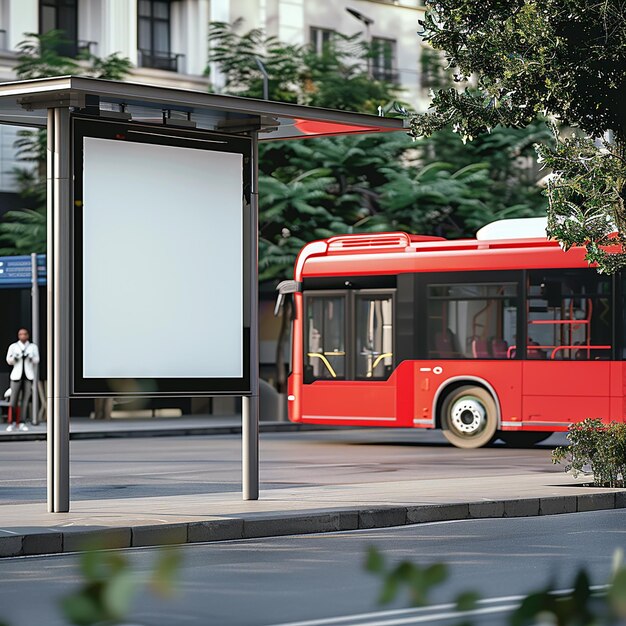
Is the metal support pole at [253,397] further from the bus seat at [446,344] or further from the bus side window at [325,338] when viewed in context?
the bus side window at [325,338]

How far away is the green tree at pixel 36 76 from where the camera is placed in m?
32.5

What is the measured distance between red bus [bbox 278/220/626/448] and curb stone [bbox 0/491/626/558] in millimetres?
7969

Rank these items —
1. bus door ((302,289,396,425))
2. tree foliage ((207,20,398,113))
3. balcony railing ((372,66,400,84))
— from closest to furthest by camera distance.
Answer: bus door ((302,289,396,425)), tree foliage ((207,20,398,113)), balcony railing ((372,66,400,84))

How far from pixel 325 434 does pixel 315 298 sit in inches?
226

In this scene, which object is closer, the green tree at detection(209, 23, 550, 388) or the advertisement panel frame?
the advertisement panel frame

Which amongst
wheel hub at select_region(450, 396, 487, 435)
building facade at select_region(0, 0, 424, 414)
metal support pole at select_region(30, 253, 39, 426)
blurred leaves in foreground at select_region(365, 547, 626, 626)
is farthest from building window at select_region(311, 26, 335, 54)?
blurred leaves in foreground at select_region(365, 547, 626, 626)

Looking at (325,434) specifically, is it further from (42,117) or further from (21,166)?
(42,117)

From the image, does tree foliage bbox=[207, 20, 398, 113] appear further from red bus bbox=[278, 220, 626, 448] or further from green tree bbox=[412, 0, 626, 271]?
green tree bbox=[412, 0, 626, 271]

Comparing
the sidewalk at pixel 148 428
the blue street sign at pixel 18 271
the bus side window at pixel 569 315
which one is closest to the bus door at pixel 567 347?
the bus side window at pixel 569 315

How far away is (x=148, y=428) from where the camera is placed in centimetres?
2923

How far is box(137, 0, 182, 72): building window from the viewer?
38.7 m

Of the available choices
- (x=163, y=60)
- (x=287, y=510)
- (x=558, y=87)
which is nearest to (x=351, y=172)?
(x=163, y=60)

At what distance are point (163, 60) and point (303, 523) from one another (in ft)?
93.6

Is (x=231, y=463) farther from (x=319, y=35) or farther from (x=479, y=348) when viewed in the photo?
(x=319, y=35)
